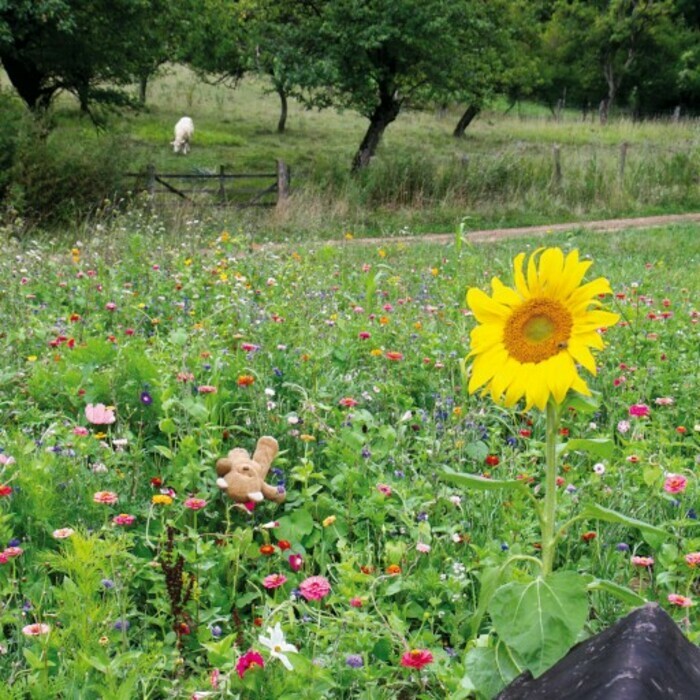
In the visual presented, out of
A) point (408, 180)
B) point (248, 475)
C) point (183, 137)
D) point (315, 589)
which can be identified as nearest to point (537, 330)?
point (315, 589)

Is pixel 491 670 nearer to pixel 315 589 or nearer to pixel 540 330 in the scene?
pixel 315 589

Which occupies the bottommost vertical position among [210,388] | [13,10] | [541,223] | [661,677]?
[541,223]

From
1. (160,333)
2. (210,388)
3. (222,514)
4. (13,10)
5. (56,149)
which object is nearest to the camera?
(222,514)

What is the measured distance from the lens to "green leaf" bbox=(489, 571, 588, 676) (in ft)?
5.23

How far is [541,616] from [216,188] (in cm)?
1927

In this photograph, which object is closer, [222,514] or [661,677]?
[661,677]

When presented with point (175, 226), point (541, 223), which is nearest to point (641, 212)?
point (541, 223)

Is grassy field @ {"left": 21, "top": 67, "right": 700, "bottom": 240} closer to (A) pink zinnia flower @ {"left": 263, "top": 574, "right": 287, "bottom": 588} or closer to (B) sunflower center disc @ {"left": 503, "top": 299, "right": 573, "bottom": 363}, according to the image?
(A) pink zinnia flower @ {"left": 263, "top": 574, "right": 287, "bottom": 588}

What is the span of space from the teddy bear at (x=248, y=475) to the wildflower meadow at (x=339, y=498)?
48mm

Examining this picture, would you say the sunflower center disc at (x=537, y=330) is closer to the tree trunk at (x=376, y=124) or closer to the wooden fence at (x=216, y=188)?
the wooden fence at (x=216, y=188)

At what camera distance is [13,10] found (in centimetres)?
1566

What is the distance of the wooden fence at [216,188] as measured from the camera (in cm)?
1777

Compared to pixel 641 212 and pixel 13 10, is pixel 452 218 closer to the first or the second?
pixel 641 212

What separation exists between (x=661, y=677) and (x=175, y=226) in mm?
11570
